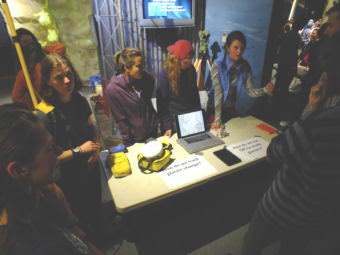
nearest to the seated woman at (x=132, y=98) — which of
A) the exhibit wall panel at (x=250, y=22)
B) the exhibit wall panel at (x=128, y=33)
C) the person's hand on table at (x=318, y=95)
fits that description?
the person's hand on table at (x=318, y=95)

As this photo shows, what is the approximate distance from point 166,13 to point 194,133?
270 cm

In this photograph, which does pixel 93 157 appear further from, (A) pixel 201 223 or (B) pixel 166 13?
(B) pixel 166 13

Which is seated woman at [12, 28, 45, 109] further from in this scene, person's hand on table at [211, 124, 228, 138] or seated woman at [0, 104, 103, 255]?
person's hand on table at [211, 124, 228, 138]

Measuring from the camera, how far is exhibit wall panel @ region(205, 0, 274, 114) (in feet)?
9.78

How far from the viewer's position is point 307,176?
1144mm

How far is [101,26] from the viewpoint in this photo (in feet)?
14.1

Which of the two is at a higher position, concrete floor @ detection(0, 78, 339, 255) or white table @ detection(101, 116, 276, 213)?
white table @ detection(101, 116, 276, 213)

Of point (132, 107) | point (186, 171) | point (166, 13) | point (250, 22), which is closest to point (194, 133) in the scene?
point (186, 171)

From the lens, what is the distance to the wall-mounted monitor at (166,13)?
12.4ft

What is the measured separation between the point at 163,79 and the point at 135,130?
62 centimetres

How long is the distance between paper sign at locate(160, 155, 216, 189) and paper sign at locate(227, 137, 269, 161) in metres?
0.33

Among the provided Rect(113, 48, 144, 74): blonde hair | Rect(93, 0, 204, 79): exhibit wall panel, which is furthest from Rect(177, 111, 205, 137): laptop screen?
Rect(93, 0, 204, 79): exhibit wall panel

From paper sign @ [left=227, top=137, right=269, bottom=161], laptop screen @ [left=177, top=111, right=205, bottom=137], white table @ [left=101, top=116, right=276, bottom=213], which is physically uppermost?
laptop screen @ [left=177, top=111, right=205, bottom=137]

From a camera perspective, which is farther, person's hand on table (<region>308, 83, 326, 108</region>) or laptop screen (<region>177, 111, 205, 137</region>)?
laptop screen (<region>177, 111, 205, 137</region>)
